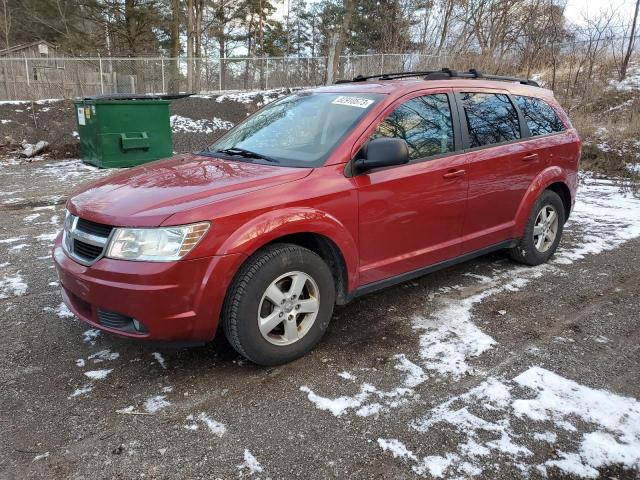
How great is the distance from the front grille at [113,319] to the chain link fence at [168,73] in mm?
17199

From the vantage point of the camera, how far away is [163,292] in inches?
103

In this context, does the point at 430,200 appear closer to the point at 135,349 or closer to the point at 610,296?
the point at 610,296

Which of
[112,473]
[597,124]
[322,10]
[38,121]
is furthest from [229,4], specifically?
[112,473]

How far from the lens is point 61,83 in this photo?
62.6 ft

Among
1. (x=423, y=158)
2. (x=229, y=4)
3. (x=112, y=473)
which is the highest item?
(x=229, y=4)

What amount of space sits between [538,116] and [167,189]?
3.63 metres

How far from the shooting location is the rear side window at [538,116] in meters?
4.62

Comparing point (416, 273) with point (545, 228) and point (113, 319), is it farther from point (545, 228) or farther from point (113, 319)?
point (113, 319)

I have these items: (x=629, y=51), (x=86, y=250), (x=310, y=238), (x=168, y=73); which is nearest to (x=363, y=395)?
(x=310, y=238)

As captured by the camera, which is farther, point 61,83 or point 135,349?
point 61,83

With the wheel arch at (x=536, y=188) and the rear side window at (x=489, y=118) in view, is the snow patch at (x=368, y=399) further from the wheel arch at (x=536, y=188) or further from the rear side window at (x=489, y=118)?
the wheel arch at (x=536, y=188)

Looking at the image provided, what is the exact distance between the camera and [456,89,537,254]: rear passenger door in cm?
402

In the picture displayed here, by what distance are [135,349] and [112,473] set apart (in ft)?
3.78

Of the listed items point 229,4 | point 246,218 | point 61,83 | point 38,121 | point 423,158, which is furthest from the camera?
point 229,4
